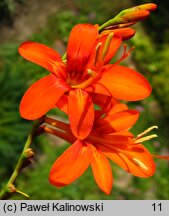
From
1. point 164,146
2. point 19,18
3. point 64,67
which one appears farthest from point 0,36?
point 64,67

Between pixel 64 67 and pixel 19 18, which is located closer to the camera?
pixel 64 67

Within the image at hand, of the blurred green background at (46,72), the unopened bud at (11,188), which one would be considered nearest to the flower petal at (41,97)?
the unopened bud at (11,188)

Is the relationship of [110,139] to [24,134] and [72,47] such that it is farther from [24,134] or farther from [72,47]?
[24,134]

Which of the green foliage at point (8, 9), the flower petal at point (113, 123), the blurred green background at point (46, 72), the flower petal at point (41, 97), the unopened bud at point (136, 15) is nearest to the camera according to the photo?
the flower petal at point (41, 97)

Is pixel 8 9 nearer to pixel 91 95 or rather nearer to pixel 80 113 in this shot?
pixel 91 95

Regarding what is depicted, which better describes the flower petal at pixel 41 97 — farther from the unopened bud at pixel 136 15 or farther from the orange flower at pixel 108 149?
the unopened bud at pixel 136 15

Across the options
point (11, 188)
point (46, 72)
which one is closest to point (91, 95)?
point (11, 188)

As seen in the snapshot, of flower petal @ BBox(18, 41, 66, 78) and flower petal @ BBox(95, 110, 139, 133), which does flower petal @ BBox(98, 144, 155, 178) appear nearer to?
flower petal @ BBox(95, 110, 139, 133)

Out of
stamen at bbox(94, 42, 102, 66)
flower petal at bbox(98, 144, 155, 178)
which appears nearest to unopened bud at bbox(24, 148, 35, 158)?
flower petal at bbox(98, 144, 155, 178)
